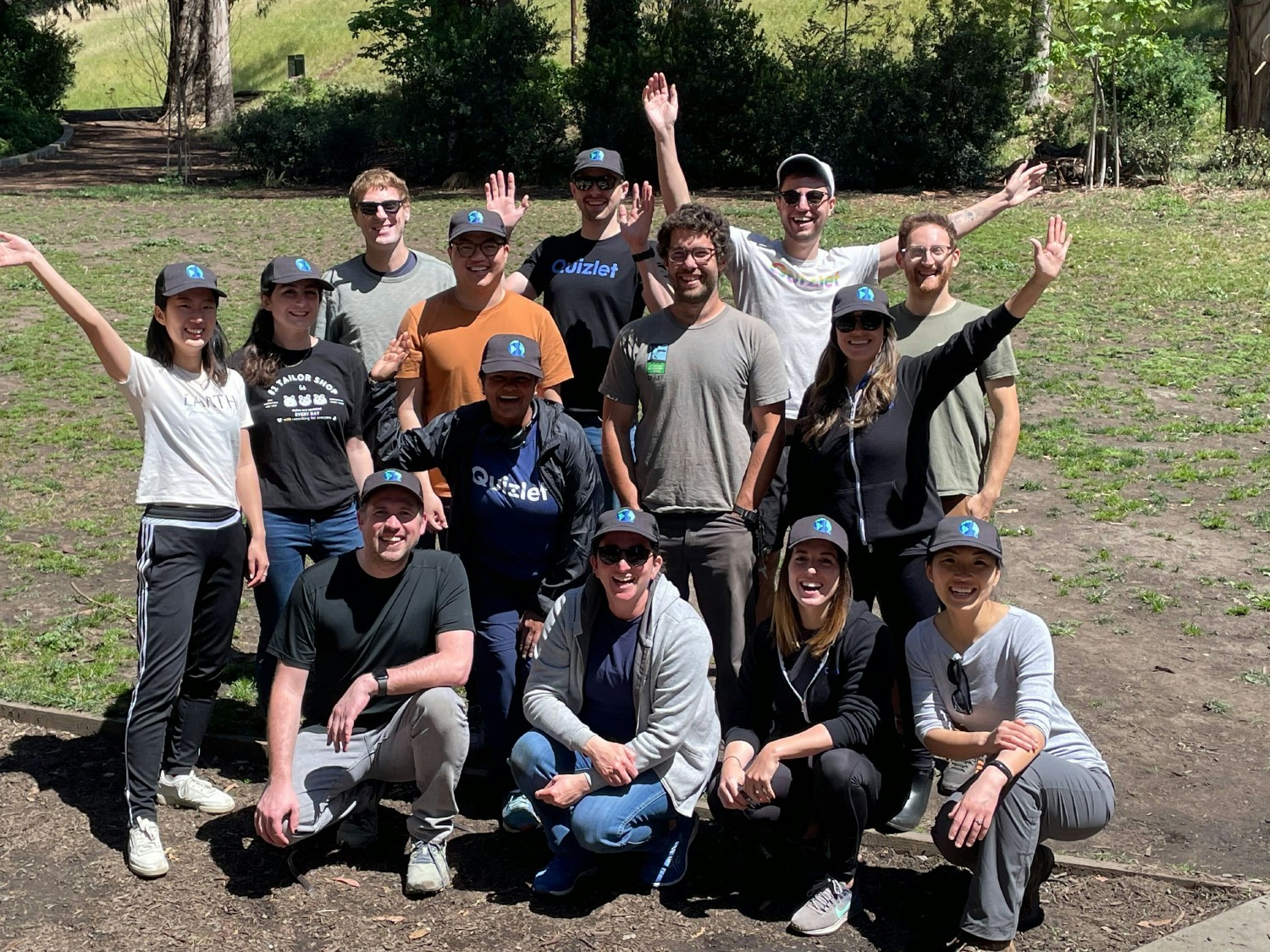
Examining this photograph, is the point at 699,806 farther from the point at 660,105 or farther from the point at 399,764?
the point at 660,105

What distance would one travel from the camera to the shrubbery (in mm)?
32875

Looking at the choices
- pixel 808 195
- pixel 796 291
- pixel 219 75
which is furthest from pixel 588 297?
pixel 219 75

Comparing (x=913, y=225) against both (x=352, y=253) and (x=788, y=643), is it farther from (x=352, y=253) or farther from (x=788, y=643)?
(x=352, y=253)

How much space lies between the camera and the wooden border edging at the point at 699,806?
15.6 feet

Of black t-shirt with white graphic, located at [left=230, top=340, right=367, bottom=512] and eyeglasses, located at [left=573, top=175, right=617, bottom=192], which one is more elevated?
eyeglasses, located at [left=573, top=175, right=617, bottom=192]

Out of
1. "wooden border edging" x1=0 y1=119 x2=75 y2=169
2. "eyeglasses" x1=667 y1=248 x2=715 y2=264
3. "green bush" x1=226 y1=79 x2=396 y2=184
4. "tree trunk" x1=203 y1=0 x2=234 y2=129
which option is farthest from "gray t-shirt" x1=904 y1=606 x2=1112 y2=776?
"tree trunk" x1=203 y1=0 x2=234 y2=129

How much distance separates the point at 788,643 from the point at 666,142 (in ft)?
8.69

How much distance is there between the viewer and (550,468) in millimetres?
5309

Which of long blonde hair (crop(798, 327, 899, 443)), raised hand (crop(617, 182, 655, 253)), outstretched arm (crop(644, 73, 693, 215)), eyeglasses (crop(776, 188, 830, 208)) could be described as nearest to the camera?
long blonde hair (crop(798, 327, 899, 443))

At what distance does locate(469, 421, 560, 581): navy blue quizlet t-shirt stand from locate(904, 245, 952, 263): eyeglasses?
1.59 metres

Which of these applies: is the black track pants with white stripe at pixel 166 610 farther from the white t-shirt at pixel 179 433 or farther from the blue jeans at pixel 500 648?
the blue jeans at pixel 500 648

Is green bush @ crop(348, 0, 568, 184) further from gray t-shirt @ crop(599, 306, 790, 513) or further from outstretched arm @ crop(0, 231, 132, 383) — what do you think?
outstretched arm @ crop(0, 231, 132, 383)

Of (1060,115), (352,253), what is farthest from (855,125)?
(352,253)

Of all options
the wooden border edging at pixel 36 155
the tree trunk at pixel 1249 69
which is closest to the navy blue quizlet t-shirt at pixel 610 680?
the tree trunk at pixel 1249 69
